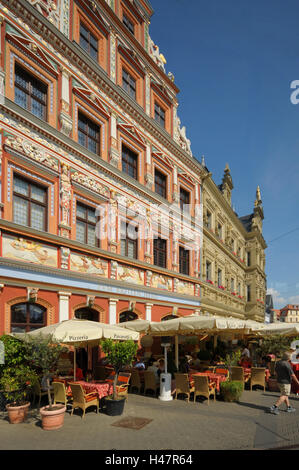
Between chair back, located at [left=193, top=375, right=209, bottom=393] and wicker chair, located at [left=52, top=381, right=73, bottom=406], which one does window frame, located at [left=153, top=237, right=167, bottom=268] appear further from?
wicker chair, located at [left=52, top=381, right=73, bottom=406]

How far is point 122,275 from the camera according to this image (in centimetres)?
1734

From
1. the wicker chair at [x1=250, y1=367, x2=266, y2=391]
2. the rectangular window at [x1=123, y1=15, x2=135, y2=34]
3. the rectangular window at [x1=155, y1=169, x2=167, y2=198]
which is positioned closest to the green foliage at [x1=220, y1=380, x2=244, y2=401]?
the wicker chair at [x1=250, y1=367, x2=266, y2=391]

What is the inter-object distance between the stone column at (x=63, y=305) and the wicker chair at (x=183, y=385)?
191 inches

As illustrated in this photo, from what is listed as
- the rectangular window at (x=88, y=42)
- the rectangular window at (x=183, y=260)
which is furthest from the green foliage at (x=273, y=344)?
the rectangular window at (x=88, y=42)

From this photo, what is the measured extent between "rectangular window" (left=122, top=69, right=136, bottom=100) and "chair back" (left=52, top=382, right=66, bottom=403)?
16.0 m

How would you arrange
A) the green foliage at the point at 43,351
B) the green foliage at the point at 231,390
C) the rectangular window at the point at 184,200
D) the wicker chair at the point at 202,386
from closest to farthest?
the green foliage at the point at 43,351
the wicker chair at the point at 202,386
the green foliage at the point at 231,390
the rectangular window at the point at 184,200

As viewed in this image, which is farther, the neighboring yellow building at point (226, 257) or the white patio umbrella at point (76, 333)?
the neighboring yellow building at point (226, 257)

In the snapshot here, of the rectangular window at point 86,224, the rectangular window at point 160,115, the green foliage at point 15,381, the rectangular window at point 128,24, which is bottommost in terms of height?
the green foliage at point 15,381

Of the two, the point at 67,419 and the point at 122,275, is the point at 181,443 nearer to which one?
the point at 67,419

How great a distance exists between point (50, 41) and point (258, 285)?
44.9m

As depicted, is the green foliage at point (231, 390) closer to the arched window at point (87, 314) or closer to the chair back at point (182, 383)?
the chair back at point (182, 383)

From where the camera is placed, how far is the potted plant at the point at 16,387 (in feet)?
30.0

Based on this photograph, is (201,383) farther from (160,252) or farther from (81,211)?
(160,252)

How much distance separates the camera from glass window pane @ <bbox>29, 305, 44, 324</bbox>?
42.0ft
